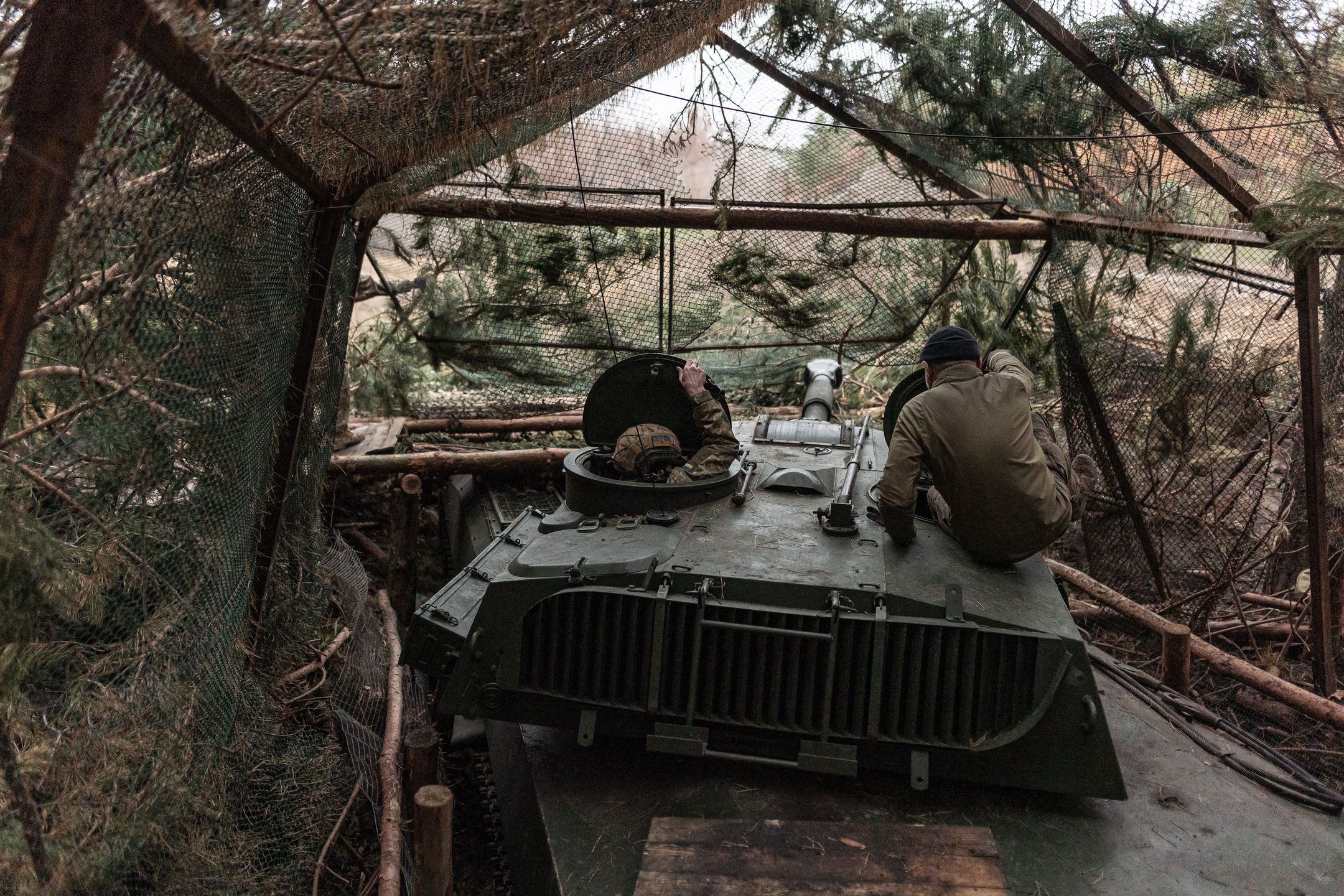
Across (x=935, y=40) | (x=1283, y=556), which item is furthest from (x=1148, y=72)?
(x=1283, y=556)

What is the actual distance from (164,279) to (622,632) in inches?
88.1

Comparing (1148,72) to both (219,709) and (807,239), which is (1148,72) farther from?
(219,709)

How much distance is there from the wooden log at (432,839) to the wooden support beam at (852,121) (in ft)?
18.5

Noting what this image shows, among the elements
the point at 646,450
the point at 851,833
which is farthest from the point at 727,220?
the point at 851,833

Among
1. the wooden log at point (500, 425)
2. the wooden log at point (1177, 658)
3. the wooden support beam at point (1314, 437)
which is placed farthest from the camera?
the wooden log at point (500, 425)

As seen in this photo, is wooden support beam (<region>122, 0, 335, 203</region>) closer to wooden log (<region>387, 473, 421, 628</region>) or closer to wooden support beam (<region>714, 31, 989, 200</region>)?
wooden support beam (<region>714, 31, 989, 200</region>)

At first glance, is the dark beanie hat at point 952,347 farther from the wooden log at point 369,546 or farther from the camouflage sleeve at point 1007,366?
the wooden log at point 369,546

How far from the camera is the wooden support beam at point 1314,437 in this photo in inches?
241

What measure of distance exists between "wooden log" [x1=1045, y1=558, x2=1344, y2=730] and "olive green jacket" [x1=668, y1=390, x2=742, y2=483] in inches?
73.2

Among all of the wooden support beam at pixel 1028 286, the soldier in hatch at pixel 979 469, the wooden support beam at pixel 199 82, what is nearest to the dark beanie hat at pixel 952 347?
the soldier in hatch at pixel 979 469

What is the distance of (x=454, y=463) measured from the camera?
898 cm

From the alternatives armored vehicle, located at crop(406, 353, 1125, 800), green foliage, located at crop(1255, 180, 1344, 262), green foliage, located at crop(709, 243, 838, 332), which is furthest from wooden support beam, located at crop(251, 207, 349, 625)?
green foliage, located at crop(1255, 180, 1344, 262)

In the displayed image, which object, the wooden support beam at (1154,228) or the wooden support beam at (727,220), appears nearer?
the wooden support beam at (1154,228)

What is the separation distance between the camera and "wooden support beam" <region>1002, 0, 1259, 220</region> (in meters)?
5.96
